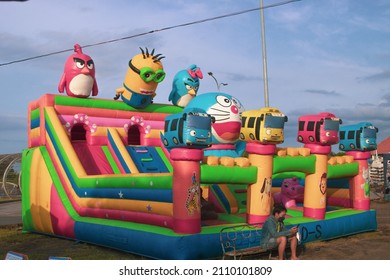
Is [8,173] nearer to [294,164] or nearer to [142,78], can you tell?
[142,78]

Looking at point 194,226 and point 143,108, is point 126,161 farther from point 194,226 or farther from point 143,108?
point 194,226

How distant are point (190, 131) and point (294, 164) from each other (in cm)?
301

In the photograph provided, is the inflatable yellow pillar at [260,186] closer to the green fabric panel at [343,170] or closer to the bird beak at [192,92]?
the green fabric panel at [343,170]

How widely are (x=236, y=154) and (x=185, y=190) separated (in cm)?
357

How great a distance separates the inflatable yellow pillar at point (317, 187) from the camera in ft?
33.9

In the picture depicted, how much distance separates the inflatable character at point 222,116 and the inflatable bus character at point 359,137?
2.79 m

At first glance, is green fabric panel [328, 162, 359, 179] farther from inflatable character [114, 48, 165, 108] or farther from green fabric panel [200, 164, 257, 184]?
inflatable character [114, 48, 165, 108]

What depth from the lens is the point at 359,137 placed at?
451 inches

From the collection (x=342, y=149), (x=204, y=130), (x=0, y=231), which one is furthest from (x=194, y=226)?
(x=0, y=231)

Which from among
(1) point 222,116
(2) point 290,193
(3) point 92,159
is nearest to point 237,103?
(1) point 222,116

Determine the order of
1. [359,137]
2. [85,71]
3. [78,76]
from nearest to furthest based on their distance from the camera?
1. [359,137]
2. [78,76]
3. [85,71]

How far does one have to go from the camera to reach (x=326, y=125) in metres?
10.3

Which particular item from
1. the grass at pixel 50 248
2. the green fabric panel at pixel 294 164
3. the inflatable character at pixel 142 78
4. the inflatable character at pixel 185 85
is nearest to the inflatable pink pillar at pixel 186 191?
the grass at pixel 50 248

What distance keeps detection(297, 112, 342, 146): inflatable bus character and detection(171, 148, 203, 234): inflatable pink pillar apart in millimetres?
3397
